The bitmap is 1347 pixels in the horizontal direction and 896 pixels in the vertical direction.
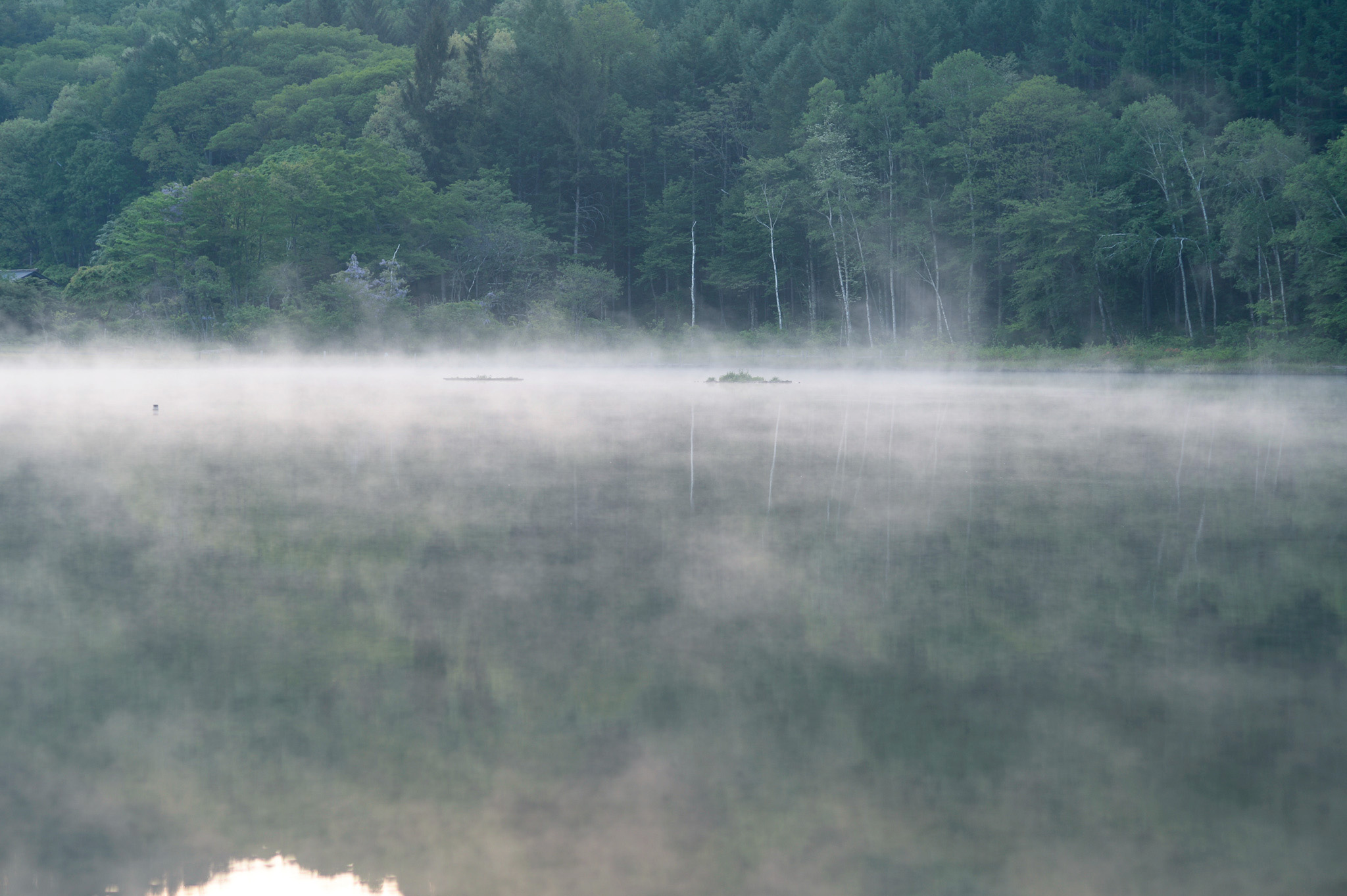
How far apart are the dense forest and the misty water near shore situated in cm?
3002

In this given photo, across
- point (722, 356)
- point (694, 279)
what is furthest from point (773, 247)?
point (722, 356)

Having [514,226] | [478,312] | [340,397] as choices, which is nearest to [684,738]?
[340,397]

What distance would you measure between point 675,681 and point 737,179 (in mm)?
56561

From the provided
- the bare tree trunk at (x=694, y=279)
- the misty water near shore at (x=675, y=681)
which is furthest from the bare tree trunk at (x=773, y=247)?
the misty water near shore at (x=675, y=681)

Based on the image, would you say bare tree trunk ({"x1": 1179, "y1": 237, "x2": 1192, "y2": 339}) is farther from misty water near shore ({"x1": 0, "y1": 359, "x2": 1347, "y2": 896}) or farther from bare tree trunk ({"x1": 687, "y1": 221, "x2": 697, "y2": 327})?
misty water near shore ({"x1": 0, "y1": 359, "x2": 1347, "y2": 896})

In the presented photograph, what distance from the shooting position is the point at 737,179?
59562mm

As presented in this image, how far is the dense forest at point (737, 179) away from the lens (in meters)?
41.6

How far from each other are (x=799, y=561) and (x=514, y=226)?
165 ft

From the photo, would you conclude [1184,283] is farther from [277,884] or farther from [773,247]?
[277,884]

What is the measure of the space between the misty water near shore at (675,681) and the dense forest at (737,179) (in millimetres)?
30022

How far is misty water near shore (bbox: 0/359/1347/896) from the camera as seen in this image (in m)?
3.30

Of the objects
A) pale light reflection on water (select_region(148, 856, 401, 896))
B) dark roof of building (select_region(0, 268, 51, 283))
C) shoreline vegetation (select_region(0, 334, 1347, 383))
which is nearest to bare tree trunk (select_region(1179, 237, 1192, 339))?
shoreline vegetation (select_region(0, 334, 1347, 383))

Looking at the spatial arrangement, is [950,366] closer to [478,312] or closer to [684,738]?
[478,312]

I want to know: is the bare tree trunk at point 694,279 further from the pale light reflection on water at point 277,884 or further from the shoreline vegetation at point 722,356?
the pale light reflection on water at point 277,884
